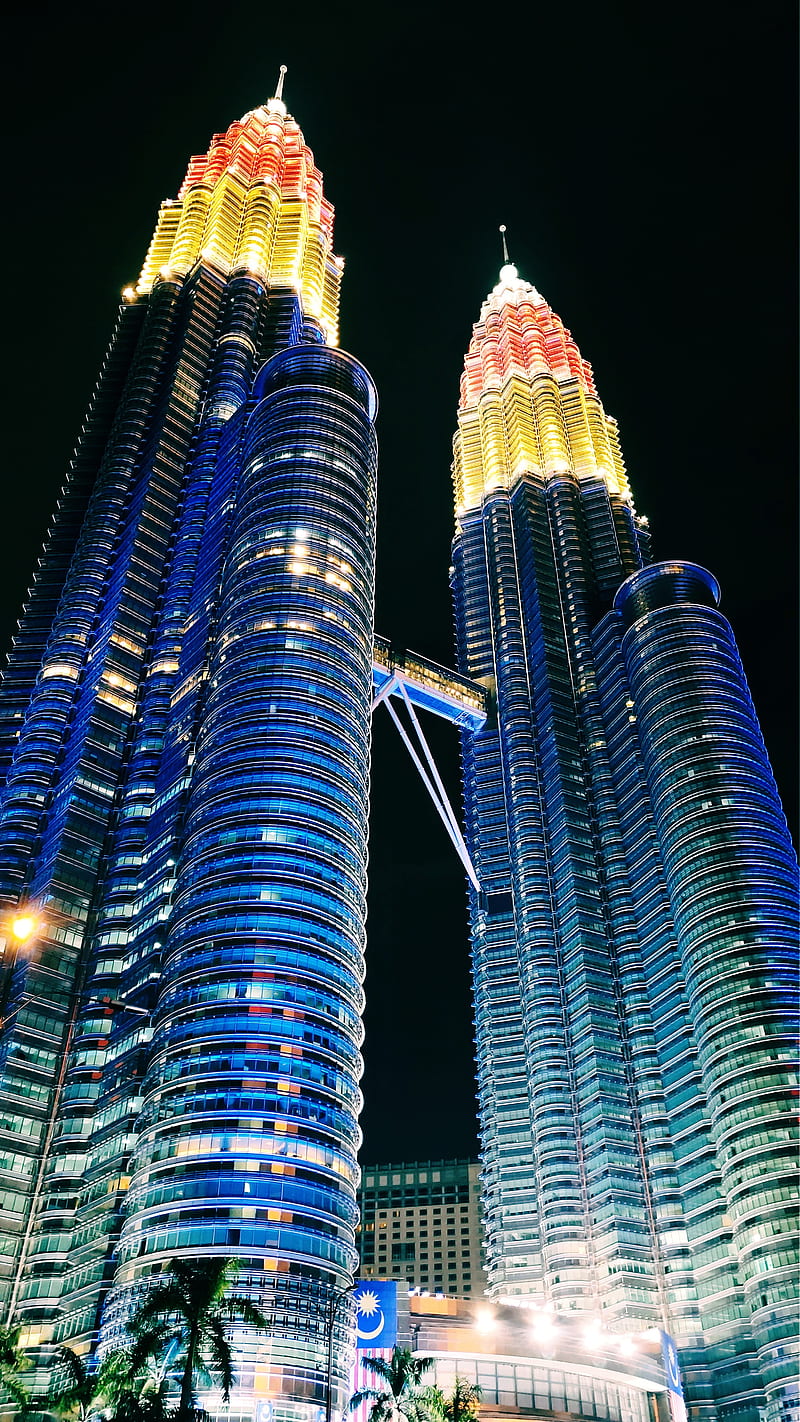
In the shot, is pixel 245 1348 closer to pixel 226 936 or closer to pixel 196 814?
pixel 226 936

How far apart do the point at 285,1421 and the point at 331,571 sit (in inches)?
4254

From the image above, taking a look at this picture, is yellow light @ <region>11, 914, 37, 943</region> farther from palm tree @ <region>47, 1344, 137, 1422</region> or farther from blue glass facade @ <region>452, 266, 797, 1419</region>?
blue glass facade @ <region>452, 266, 797, 1419</region>

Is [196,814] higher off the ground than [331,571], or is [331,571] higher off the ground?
[331,571]

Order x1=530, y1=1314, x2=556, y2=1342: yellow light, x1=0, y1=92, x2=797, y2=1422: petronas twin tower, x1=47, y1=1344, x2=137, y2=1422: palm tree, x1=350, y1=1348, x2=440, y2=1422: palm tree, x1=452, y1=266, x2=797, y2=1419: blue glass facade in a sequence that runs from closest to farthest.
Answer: x1=47, y1=1344, x2=137, y2=1422: palm tree → x1=350, y1=1348, x2=440, y2=1422: palm tree → x1=530, y1=1314, x2=556, y2=1342: yellow light → x1=0, y1=92, x2=797, y2=1422: petronas twin tower → x1=452, y1=266, x2=797, y2=1419: blue glass facade

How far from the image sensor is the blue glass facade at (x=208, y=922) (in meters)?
112

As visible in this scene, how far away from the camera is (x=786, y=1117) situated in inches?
5743

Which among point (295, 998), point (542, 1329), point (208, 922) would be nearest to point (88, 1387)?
point (542, 1329)

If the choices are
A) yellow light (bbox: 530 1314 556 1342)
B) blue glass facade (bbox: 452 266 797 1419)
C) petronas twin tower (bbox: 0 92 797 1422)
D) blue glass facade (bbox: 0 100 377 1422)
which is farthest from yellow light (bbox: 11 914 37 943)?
blue glass facade (bbox: 452 266 797 1419)

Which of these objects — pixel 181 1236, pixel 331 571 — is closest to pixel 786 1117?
pixel 181 1236

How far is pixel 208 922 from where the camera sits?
13200cm

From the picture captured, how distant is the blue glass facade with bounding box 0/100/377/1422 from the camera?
112 meters

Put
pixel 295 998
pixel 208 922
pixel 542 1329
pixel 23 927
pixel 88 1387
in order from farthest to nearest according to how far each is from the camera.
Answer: pixel 208 922 < pixel 295 998 < pixel 542 1329 < pixel 88 1387 < pixel 23 927

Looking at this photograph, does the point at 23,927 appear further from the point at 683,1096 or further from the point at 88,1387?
the point at 683,1096

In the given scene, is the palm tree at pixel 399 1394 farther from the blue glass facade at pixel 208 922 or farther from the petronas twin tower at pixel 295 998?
the petronas twin tower at pixel 295 998
